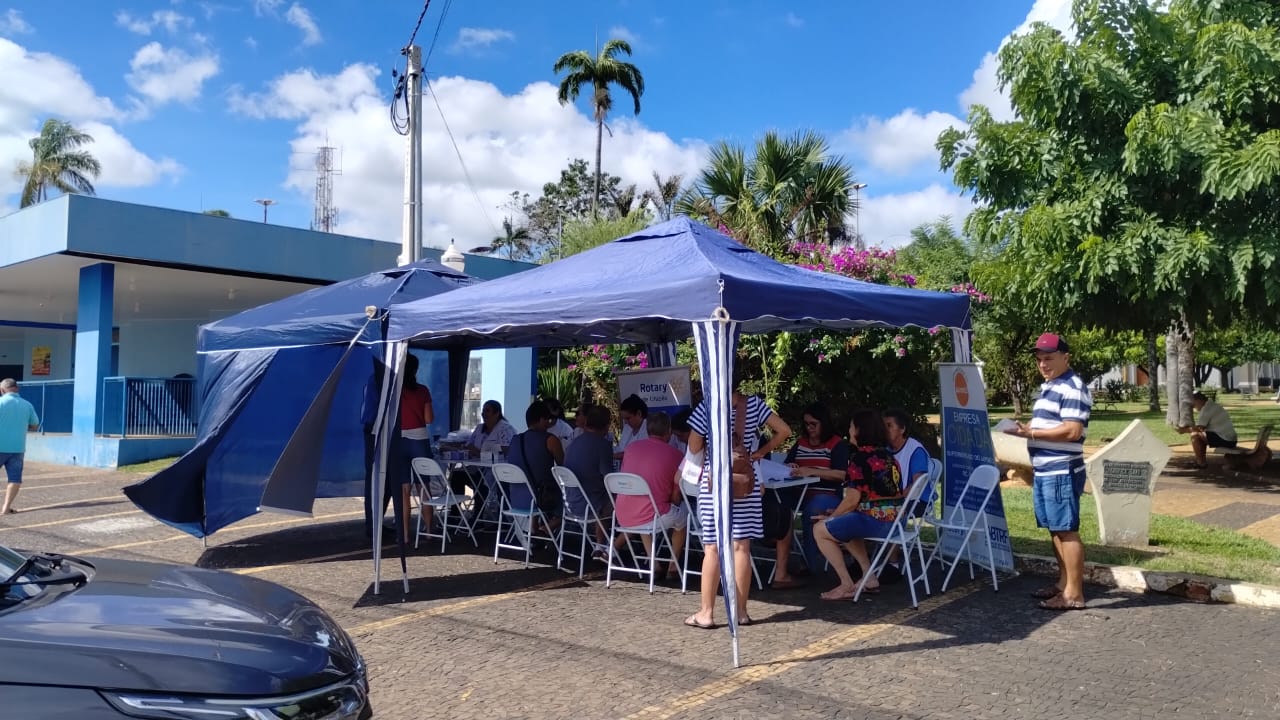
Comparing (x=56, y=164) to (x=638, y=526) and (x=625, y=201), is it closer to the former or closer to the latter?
(x=625, y=201)

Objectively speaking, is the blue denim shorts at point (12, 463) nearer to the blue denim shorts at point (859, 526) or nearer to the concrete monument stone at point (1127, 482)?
the blue denim shorts at point (859, 526)

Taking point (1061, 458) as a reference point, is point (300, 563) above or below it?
below

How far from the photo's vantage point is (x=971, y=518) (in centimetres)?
736

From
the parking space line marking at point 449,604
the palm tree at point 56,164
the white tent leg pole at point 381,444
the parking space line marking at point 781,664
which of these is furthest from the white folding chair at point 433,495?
the palm tree at point 56,164

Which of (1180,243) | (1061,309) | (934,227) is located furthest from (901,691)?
(934,227)

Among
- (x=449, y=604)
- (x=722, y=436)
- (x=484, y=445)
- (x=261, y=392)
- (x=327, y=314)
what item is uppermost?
(x=327, y=314)

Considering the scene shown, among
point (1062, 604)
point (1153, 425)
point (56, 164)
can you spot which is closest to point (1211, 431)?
point (1062, 604)

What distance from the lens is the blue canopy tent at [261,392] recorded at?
801 centimetres

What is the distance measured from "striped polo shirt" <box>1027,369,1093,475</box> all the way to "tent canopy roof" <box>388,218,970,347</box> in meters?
1.05

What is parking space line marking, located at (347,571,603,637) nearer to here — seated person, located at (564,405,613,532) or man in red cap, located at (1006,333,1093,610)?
seated person, located at (564,405,613,532)

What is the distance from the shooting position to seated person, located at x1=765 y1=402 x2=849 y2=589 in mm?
6926

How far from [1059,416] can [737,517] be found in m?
2.34

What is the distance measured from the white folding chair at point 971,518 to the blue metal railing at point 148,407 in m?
14.6

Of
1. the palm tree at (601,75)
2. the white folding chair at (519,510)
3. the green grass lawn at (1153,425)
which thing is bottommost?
the white folding chair at (519,510)
